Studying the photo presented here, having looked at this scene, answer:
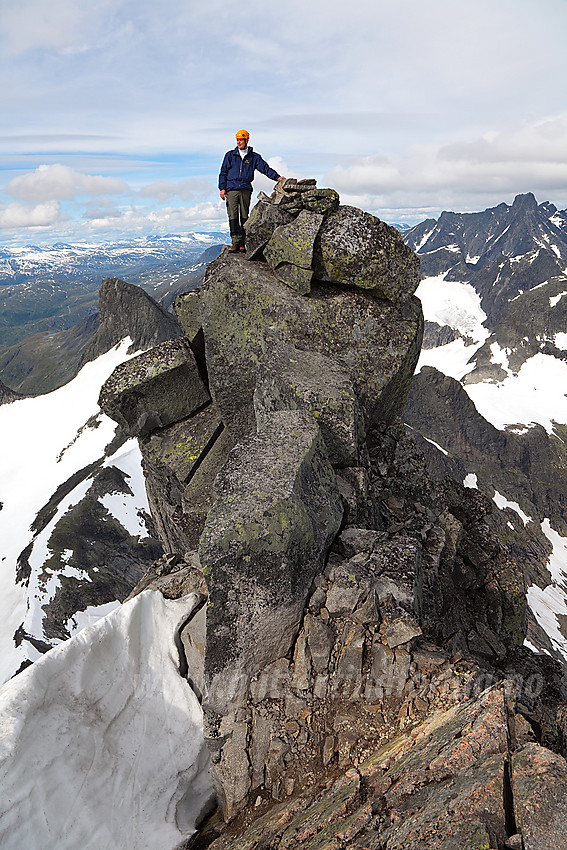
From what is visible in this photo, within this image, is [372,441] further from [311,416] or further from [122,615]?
[122,615]

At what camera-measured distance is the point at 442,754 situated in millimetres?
7848

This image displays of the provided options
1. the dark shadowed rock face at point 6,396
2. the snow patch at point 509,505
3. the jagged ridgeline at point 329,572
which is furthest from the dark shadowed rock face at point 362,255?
the snow patch at point 509,505

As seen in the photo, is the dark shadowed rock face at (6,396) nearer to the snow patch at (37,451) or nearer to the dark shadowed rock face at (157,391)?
the snow patch at (37,451)

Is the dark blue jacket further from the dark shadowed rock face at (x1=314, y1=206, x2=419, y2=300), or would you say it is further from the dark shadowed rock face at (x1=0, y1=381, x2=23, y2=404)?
the dark shadowed rock face at (x1=0, y1=381, x2=23, y2=404)

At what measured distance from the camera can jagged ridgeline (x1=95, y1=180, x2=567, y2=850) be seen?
7918 mm

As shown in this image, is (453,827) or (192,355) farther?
(192,355)

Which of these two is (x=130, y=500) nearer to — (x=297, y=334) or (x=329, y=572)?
(x=297, y=334)

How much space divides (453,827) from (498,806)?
27.2 inches

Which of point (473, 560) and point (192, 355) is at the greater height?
point (192, 355)

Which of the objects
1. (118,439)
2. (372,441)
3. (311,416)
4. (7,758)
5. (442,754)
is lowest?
(118,439)

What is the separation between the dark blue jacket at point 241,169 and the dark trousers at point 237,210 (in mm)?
241

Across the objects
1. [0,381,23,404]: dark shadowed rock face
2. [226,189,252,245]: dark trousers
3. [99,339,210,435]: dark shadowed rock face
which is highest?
[226,189,252,245]: dark trousers

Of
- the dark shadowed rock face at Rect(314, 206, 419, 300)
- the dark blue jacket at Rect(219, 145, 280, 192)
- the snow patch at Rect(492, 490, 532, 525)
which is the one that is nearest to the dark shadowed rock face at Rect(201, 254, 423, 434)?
the dark shadowed rock face at Rect(314, 206, 419, 300)

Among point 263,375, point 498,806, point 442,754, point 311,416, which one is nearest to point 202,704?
point 442,754
